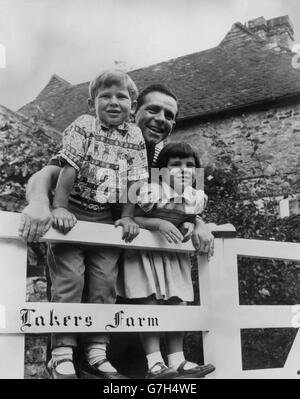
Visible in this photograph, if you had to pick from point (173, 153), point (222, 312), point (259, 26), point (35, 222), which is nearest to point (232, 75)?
point (259, 26)

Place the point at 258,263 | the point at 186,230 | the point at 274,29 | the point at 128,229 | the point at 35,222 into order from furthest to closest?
1. the point at 274,29
2. the point at 258,263
3. the point at 186,230
4. the point at 128,229
5. the point at 35,222

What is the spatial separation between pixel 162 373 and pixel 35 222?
72cm

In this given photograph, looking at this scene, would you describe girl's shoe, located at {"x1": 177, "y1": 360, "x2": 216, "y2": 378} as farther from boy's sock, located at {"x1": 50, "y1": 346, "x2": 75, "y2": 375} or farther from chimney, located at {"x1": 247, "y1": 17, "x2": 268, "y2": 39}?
chimney, located at {"x1": 247, "y1": 17, "x2": 268, "y2": 39}

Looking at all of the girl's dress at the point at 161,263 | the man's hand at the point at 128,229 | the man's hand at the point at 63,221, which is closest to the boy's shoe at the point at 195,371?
the girl's dress at the point at 161,263

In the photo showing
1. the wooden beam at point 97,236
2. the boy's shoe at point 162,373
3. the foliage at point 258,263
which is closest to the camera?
the wooden beam at point 97,236

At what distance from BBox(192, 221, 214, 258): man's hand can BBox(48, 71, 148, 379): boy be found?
10.1 inches

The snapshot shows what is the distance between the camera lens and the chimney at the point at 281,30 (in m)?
2.52

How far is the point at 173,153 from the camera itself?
2146 mm

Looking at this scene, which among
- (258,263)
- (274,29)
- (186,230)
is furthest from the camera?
(274,29)

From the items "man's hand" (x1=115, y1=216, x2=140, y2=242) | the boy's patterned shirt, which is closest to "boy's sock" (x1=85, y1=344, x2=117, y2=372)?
"man's hand" (x1=115, y1=216, x2=140, y2=242)

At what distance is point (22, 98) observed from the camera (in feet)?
7.48

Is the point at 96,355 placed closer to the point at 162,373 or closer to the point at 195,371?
the point at 162,373

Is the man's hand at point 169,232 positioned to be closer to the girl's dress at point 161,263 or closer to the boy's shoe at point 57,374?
the girl's dress at point 161,263
